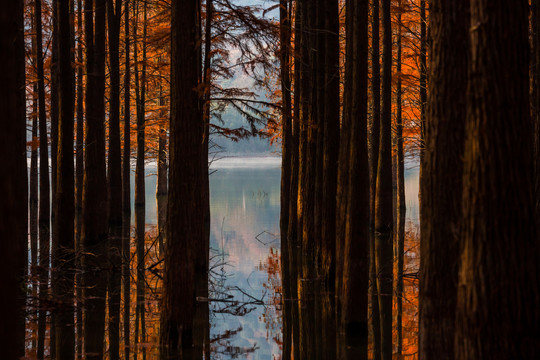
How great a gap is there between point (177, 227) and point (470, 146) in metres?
4.26

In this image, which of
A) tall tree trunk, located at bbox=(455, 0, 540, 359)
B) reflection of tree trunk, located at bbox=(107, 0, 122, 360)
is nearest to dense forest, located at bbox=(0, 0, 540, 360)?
tall tree trunk, located at bbox=(455, 0, 540, 359)

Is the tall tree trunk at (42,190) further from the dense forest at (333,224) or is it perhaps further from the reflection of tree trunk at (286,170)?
the reflection of tree trunk at (286,170)

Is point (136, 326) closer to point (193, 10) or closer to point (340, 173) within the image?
point (340, 173)

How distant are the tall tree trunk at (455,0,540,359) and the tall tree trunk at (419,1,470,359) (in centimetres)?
102

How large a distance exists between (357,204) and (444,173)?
117 inches

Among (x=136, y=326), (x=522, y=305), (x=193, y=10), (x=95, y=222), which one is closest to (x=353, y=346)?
(x=136, y=326)

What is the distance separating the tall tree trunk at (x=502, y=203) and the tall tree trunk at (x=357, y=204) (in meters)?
3.97

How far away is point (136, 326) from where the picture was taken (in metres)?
8.29

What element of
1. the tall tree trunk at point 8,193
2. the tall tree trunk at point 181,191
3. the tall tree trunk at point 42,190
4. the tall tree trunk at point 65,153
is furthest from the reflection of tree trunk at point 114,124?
the tall tree trunk at point 8,193

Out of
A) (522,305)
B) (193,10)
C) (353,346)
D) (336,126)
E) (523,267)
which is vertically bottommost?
(353,346)

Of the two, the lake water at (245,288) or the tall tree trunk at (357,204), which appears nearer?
the lake water at (245,288)

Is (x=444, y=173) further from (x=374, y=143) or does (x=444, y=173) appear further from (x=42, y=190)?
(x=42, y=190)

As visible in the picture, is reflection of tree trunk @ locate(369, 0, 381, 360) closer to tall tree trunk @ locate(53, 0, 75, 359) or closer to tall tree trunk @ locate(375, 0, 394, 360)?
tall tree trunk @ locate(375, 0, 394, 360)

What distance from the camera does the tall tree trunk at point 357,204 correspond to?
26.2 feet
